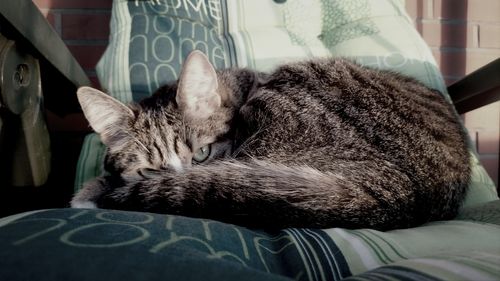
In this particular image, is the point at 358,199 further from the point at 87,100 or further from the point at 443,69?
the point at 443,69

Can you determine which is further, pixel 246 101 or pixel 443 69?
pixel 443 69

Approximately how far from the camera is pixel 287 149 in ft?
2.97

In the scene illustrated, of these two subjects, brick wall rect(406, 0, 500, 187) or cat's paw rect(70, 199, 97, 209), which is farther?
brick wall rect(406, 0, 500, 187)

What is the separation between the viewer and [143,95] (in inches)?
55.4

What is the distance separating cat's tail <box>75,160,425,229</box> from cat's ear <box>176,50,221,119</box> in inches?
12.6

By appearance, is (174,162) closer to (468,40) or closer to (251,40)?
(251,40)

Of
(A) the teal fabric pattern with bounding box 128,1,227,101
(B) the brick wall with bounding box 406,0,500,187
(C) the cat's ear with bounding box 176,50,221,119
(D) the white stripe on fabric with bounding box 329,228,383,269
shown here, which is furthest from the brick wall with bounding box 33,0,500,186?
(D) the white stripe on fabric with bounding box 329,228,383,269

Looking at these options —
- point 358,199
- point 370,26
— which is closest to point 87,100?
point 358,199

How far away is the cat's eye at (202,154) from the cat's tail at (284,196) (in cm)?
28

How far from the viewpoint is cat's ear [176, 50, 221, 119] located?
101cm

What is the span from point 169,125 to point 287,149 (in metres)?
0.37

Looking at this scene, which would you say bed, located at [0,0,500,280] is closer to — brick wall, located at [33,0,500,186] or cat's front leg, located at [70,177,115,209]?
cat's front leg, located at [70,177,115,209]

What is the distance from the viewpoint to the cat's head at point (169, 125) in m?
1.06

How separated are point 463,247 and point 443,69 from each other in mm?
1631
